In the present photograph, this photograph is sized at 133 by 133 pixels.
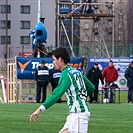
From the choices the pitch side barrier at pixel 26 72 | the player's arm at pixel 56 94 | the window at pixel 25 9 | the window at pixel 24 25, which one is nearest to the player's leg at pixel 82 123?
the player's arm at pixel 56 94

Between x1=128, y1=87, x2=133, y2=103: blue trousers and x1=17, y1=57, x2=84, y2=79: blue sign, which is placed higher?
x1=17, y1=57, x2=84, y2=79: blue sign

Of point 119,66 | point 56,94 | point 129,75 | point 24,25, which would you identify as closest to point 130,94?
point 129,75

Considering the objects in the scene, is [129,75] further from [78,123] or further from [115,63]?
[78,123]

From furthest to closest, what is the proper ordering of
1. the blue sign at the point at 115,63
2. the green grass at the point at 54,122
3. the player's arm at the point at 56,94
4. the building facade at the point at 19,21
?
the building facade at the point at 19,21
the blue sign at the point at 115,63
the green grass at the point at 54,122
the player's arm at the point at 56,94

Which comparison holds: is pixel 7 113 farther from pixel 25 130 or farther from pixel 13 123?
pixel 25 130

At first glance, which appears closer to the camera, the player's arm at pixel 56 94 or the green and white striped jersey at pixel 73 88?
the player's arm at pixel 56 94

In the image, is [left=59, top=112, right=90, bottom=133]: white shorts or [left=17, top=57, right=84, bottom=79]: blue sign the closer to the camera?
[left=59, top=112, right=90, bottom=133]: white shorts

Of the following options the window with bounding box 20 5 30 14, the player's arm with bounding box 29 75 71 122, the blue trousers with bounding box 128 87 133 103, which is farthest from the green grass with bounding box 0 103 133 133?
the window with bounding box 20 5 30 14

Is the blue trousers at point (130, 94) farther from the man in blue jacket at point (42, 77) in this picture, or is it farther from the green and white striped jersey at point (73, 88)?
the green and white striped jersey at point (73, 88)

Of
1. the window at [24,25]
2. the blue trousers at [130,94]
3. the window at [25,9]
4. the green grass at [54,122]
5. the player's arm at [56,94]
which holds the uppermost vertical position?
the window at [25,9]

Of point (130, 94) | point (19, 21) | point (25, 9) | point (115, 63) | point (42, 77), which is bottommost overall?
point (130, 94)

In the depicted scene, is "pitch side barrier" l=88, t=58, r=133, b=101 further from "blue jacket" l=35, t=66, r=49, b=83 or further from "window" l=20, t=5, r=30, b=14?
"window" l=20, t=5, r=30, b=14

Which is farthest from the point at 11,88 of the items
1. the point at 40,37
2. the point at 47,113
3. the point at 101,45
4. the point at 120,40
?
the point at 120,40

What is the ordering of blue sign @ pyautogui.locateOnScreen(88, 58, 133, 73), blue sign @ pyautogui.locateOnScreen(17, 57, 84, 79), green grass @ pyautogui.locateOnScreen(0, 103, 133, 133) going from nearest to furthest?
1. green grass @ pyautogui.locateOnScreen(0, 103, 133, 133)
2. blue sign @ pyautogui.locateOnScreen(17, 57, 84, 79)
3. blue sign @ pyautogui.locateOnScreen(88, 58, 133, 73)
